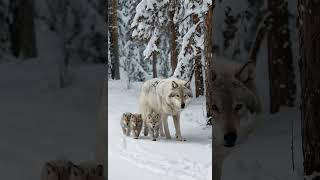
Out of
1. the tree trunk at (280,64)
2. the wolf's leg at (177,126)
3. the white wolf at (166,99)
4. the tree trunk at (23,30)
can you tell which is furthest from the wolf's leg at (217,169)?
the wolf's leg at (177,126)

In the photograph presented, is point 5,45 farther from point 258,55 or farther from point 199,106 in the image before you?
point 199,106

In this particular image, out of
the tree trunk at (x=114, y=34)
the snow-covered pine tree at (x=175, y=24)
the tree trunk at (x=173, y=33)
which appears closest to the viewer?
the snow-covered pine tree at (x=175, y=24)

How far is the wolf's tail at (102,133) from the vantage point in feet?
8.29

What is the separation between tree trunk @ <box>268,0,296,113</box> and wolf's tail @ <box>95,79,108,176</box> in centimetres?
96

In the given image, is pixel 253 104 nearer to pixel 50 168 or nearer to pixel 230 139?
pixel 230 139

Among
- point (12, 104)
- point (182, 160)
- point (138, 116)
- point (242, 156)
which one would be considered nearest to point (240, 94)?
point (242, 156)

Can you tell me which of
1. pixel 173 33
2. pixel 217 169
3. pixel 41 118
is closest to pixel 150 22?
pixel 173 33

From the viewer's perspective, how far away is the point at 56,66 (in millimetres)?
2527

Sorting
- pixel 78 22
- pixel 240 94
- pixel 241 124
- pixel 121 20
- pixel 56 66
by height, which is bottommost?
pixel 241 124

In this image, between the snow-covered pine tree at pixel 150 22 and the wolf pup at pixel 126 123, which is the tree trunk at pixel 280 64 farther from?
the snow-covered pine tree at pixel 150 22

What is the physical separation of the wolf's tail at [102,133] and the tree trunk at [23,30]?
432mm

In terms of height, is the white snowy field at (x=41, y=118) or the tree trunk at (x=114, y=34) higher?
the tree trunk at (x=114, y=34)

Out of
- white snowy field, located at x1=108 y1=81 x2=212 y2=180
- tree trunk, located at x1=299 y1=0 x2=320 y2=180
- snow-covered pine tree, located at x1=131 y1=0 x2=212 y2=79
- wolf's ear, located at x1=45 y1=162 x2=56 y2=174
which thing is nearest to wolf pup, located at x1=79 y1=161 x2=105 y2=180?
wolf's ear, located at x1=45 y1=162 x2=56 y2=174

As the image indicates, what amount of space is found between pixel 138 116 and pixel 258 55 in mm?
6538
